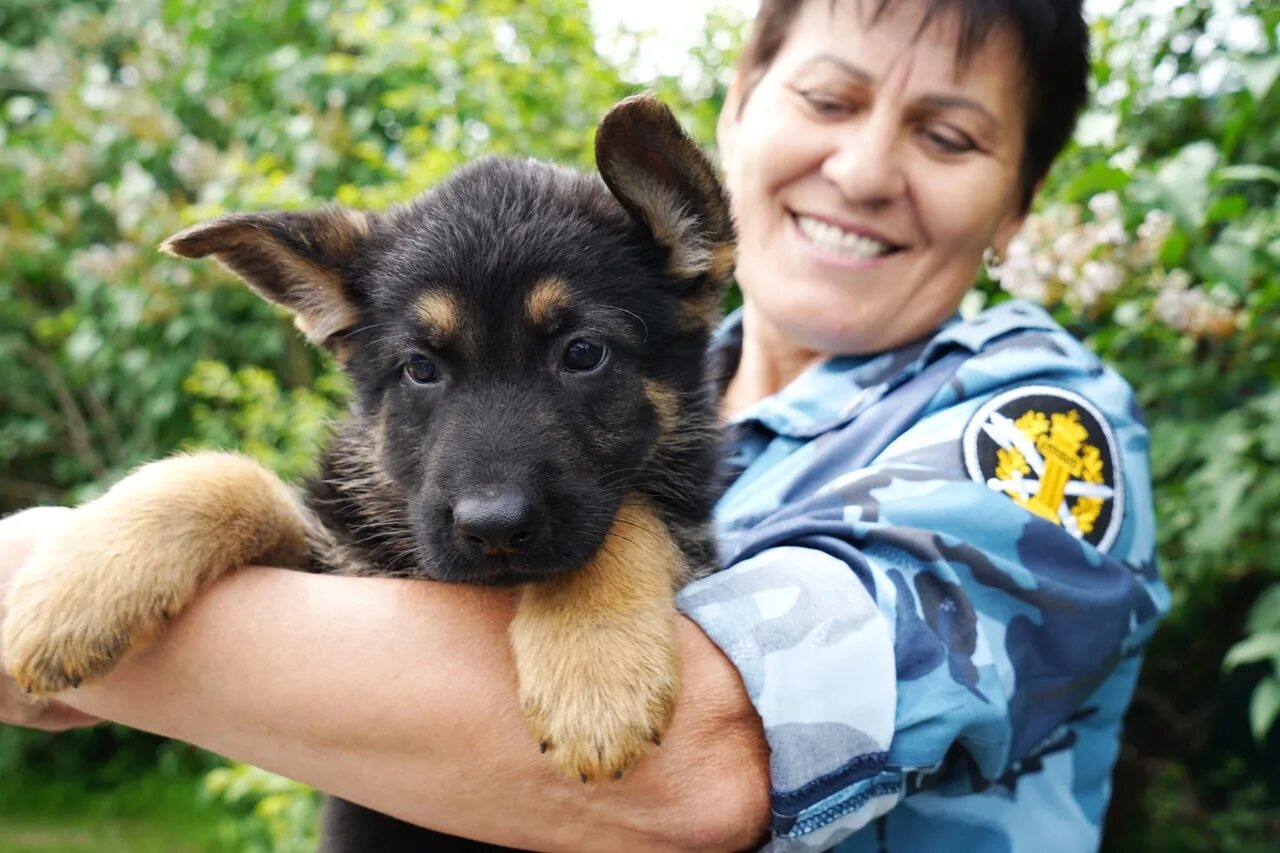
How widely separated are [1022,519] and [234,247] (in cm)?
157

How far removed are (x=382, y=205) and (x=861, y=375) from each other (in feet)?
7.07

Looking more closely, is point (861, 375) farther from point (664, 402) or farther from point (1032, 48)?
point (1032, 48)

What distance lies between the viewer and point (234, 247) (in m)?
2.15

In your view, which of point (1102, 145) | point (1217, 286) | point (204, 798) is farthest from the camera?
point (204, 798)

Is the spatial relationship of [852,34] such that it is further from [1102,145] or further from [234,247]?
[234,247]

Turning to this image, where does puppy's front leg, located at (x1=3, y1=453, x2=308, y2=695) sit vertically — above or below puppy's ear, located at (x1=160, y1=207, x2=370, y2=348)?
below

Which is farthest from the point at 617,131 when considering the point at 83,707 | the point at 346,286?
the point at 83,707

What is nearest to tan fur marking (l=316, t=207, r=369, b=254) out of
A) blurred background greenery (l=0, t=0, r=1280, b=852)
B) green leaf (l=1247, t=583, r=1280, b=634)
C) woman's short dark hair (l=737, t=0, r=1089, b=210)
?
blurred background greenery (l=0, t=0, r=1280, b=852)

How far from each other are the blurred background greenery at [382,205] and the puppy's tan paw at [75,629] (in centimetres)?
143

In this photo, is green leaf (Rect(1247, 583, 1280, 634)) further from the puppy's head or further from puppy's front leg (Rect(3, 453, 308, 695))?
puppy's front leg (Rect(3, 453, 308, 695))

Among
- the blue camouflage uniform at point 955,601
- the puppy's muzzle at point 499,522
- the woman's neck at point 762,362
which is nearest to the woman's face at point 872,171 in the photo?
the woman's neck at point 762,362

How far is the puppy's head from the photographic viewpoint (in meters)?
1.88

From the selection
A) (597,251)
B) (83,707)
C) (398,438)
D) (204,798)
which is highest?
(597,251)

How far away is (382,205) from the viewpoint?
4.01 metres
